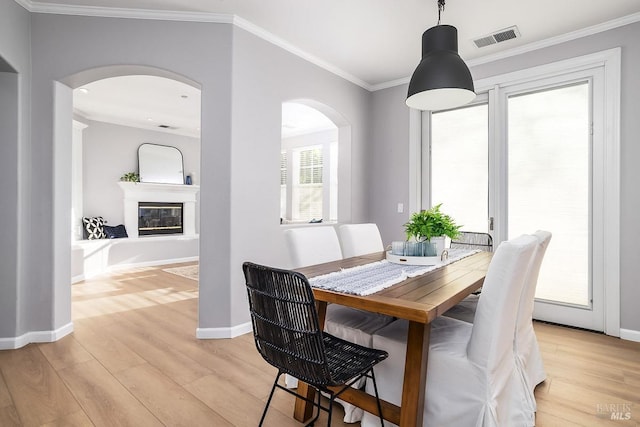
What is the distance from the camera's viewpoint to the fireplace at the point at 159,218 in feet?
21.9

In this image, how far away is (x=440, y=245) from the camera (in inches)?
89.7

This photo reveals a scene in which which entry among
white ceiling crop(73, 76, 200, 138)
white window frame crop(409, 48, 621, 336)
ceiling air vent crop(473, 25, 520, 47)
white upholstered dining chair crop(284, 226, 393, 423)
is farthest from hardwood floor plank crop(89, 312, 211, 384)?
ceiling air vent crop(473, 25, 520, 47)

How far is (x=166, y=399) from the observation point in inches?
76.9

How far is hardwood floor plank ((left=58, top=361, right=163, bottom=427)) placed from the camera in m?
1.75

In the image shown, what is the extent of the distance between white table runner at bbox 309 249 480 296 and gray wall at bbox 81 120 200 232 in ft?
18.8

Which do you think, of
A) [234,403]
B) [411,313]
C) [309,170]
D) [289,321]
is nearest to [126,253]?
[309,170]

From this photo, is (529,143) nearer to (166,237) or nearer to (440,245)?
(440,245)

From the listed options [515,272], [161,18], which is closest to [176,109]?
[161,18]

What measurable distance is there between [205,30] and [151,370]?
9.07 ft

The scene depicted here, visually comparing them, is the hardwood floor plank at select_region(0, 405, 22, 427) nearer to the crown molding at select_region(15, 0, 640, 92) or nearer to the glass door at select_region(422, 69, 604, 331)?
the crown molding at select_region(15, 0, 640, 92)

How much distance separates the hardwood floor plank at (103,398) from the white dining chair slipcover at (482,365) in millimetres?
1220

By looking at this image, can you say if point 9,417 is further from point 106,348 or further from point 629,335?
point 629,335

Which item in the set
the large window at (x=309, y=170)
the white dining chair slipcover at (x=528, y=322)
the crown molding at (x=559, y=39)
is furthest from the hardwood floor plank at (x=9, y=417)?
the large window at (x=309, y=170)

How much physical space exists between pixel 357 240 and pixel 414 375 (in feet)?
4.93
